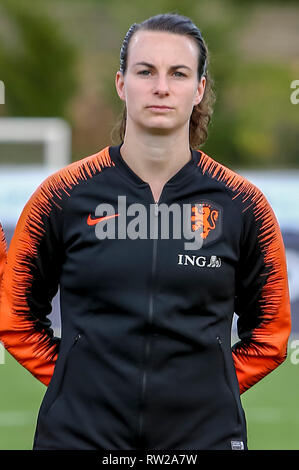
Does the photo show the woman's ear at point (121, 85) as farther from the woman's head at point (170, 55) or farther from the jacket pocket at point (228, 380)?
the jacket pocket at point (228, 380)

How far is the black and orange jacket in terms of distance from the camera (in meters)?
3.20

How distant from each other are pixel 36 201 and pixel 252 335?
86cm

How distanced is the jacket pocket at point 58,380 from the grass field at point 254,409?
303 cm

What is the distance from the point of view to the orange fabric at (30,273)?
11.2ft

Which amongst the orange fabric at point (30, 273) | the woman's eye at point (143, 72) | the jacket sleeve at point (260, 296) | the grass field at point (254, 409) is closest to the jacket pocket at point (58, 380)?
the orange fabric at point (30, 273)

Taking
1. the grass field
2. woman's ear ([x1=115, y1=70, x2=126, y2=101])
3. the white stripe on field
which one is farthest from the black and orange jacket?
the white stripe on field

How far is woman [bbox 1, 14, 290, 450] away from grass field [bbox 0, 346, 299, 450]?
9.88ft

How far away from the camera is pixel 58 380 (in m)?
3.28

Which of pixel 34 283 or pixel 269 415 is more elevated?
pixel 34 283

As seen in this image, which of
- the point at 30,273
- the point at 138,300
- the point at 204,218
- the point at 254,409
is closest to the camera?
the point at 138,300

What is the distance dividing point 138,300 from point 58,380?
359mm

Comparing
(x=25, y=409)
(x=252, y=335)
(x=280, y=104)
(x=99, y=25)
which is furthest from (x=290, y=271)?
(x=99, y=25)

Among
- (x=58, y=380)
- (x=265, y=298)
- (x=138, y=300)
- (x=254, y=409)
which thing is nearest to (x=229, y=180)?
(x=265, y=298)

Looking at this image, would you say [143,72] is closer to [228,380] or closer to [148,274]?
[148,274]
